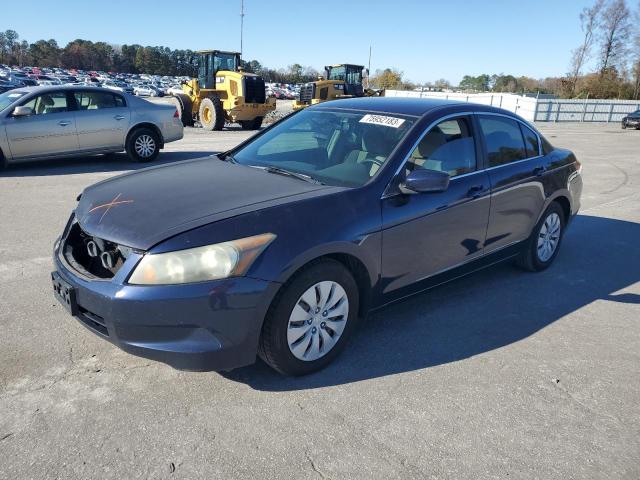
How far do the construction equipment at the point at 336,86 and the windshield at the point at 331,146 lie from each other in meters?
20.0

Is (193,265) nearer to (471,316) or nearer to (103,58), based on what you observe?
(471,316)

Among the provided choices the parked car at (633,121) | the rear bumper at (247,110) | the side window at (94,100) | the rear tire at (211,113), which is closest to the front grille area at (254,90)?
the rear bumper at (247,110)

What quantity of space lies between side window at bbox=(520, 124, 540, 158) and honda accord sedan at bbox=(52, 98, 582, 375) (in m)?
0.10

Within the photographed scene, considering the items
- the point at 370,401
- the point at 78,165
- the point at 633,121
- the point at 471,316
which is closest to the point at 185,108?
the point at 78,165

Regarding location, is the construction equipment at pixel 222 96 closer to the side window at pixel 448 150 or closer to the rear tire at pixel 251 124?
the rear tire at pixel 251 124

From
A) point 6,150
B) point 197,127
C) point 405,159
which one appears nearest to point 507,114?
point 405,159

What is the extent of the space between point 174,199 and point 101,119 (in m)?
7.94

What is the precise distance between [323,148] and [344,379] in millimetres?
1735

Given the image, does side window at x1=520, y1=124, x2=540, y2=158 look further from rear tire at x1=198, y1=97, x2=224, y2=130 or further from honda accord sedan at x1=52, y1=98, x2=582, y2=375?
rear tire at x1=198, y1=97, x2=224, y2=130

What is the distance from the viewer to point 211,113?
1945 centimetres

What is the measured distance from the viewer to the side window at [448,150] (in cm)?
378

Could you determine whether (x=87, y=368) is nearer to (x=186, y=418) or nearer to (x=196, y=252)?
(x=186, y=418)

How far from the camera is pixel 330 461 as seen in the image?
2.53 metres

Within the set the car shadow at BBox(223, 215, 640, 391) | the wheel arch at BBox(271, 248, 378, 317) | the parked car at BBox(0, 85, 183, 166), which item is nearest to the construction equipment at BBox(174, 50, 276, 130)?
the parked car at BBox(0, 85, 183, 166)
